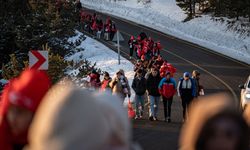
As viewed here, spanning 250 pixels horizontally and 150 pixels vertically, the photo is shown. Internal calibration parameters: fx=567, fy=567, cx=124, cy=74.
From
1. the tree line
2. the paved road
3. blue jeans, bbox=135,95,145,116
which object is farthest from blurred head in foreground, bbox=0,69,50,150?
the tree line

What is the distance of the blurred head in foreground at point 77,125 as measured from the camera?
218cm

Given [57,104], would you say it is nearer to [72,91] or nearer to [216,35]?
[72,91]

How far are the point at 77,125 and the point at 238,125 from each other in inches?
27.9

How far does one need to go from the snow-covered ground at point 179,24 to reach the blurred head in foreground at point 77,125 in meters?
33.9

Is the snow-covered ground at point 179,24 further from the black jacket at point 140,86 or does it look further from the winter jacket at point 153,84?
the winter jacket at point 153,84

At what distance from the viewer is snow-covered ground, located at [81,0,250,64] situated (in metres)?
43.0

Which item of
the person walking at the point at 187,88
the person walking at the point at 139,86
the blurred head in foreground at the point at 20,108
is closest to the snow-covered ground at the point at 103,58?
the person walking at the point at 139,86

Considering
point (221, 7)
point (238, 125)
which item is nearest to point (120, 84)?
point (238, 125)

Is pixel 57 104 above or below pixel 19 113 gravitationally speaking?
above

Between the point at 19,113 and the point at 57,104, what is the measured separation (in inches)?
33.3

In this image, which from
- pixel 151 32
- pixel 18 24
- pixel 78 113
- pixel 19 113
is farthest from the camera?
pixel 151 32

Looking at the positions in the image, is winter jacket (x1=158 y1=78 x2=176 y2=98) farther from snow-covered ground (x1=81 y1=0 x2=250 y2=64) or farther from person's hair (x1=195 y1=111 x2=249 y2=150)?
snow-covered ground (x1=81 y1=0 x2=250 y2=64)

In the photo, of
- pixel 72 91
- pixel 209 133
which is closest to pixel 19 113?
pixel 72 91

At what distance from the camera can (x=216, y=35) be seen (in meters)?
46.9
